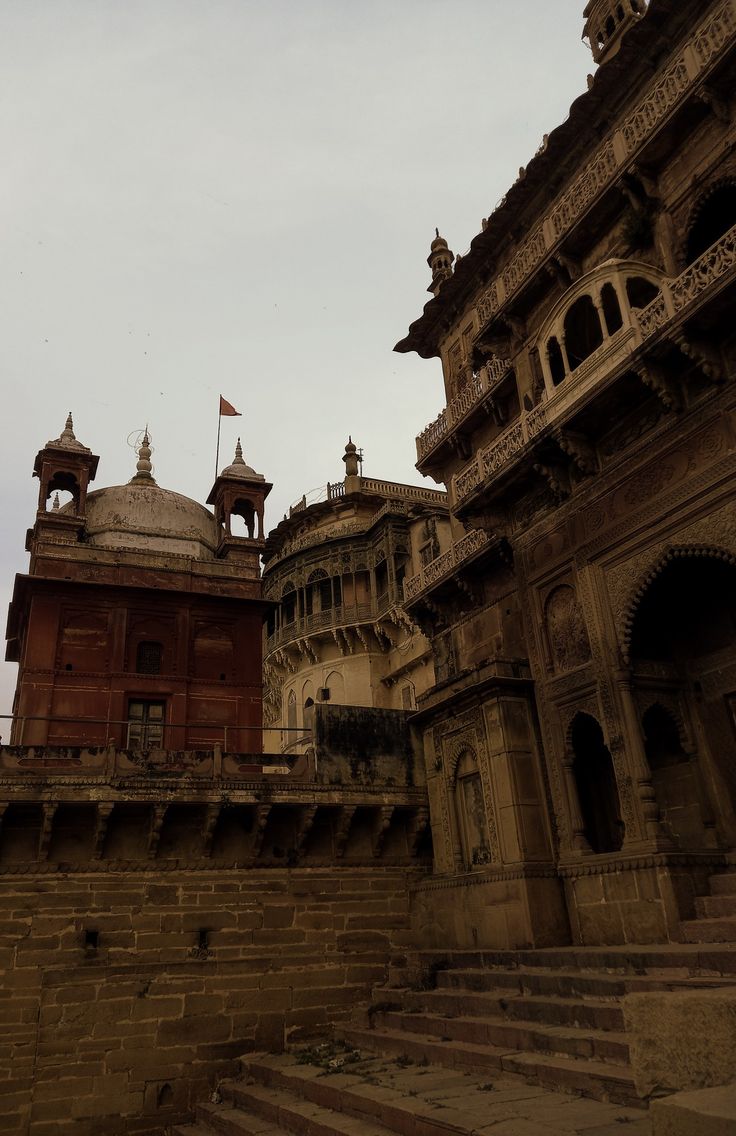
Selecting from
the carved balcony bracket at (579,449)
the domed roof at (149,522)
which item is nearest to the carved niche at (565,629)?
the carved balcony bracket at (579,449)

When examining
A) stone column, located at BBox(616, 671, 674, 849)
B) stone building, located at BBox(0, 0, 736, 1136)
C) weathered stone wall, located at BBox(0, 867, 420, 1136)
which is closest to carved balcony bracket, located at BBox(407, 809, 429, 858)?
stone building, located at BBox(0, 0, 736, 1136)

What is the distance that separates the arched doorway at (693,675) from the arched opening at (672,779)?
0.01 m

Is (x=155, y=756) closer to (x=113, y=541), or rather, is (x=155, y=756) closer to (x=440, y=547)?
(x=113, y=541)

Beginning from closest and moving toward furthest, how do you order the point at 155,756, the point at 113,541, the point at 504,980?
1. the point at 504,980
2. the point at 155,756
3. the point at 113,541

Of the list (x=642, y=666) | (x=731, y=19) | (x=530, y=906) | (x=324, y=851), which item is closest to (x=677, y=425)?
(x=642, y=666)

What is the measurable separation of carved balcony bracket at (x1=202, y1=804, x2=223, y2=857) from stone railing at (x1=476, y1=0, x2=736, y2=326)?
10460 mm

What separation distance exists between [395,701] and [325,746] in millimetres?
17706

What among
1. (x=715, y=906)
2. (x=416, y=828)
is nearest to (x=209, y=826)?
(x=416, y=828)

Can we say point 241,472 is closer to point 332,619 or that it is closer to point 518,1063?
point 332,619

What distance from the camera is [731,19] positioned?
437 inches

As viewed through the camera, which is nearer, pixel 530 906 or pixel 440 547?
pixel 530 906

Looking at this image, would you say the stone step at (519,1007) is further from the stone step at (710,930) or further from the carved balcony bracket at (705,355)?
the carved balcony bracket at (705,355)

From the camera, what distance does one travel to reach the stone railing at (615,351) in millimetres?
10219

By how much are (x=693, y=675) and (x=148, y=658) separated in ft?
48.1
